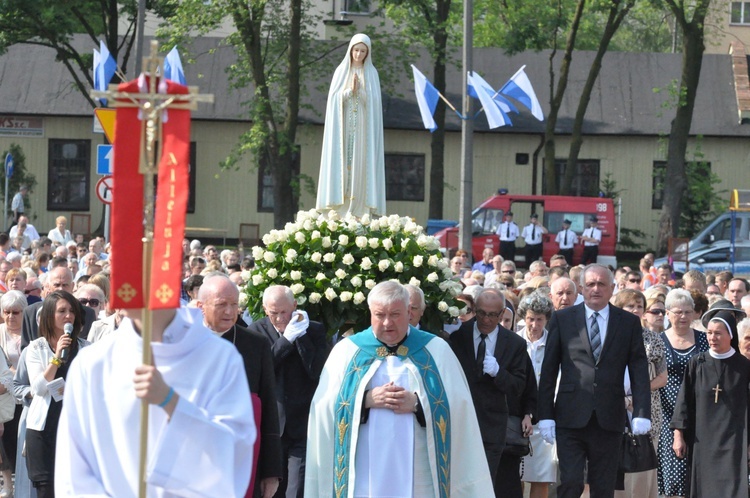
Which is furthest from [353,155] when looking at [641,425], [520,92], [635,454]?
[520,92]

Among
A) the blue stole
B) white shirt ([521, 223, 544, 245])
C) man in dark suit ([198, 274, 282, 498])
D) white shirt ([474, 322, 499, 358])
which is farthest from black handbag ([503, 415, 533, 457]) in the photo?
white shirt ([521, 223, 544, 245])

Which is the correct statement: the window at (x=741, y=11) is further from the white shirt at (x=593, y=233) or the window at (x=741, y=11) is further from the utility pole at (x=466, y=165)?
the utility pole at (x=466, y=165)

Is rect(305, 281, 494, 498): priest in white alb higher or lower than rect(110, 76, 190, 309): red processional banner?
lower

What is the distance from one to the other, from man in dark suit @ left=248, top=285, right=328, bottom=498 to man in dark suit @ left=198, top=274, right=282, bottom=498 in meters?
1.18

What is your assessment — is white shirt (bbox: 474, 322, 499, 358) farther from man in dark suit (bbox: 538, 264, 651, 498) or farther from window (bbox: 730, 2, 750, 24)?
window (bbox: 730, 2, 750, 24)

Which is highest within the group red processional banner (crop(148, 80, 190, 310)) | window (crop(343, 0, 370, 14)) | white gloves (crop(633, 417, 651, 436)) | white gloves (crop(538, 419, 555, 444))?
window (crop(343, 0, 370, 14))

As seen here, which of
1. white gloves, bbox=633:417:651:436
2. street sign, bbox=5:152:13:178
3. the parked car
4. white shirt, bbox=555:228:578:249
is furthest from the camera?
street sign, bbox=5:152:13:178

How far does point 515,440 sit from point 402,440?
2531 mm

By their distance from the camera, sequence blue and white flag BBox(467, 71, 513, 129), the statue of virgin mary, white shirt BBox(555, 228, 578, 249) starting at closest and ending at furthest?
the statue of virgin mary → blue and white flag BBox(467, 71, 513, 129) → white shirt BBox(555, 228, 578, 249)

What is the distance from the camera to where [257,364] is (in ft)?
24.2

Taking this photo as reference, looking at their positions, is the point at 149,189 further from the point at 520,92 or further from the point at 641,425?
the point at 520,92

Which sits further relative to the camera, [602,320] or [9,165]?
[9,165]

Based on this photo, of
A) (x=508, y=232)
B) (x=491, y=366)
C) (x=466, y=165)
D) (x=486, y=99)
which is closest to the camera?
(x=491, y=366)

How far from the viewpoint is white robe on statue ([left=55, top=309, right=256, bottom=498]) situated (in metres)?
4.50
